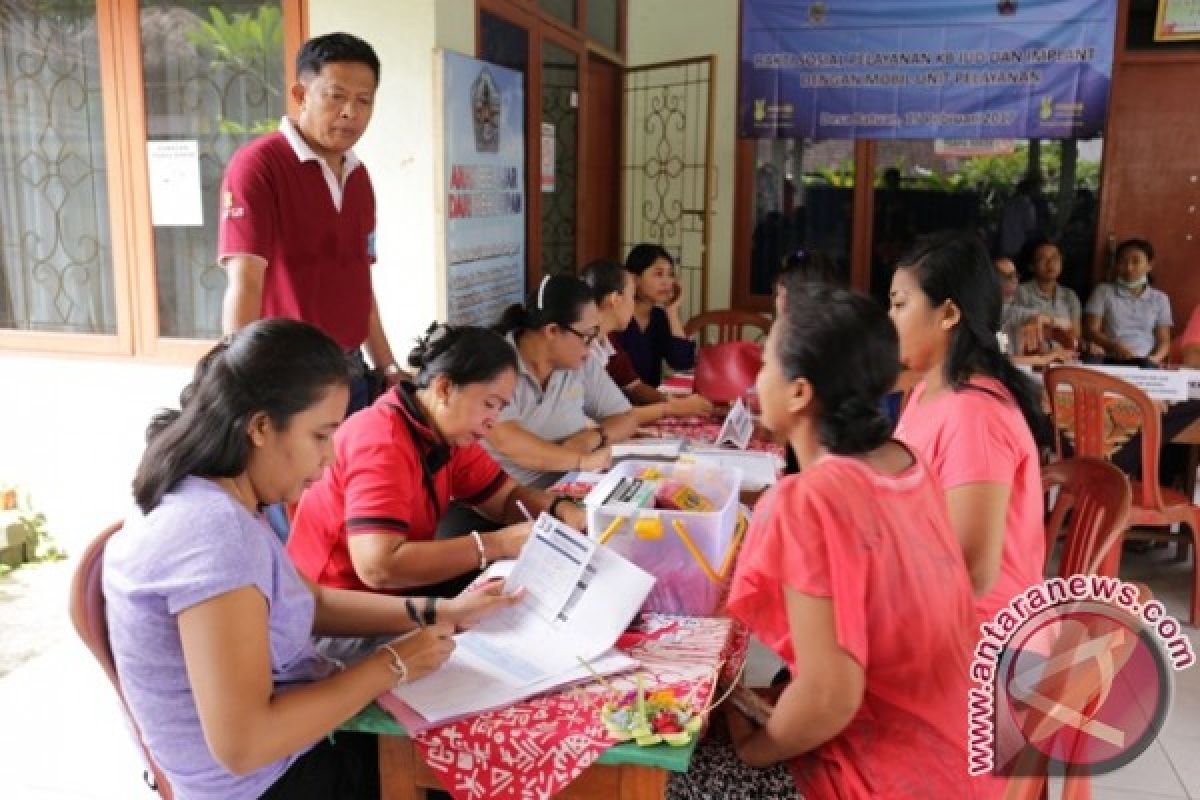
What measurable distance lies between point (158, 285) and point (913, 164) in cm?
396

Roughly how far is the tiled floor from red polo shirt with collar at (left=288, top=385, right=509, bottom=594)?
2.87ft

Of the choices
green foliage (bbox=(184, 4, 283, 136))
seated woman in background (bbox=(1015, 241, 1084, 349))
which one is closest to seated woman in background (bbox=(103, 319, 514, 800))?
green foliage (bbox=(184, 4, 283, 136))

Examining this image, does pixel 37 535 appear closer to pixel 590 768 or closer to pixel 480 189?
pixel 480 189

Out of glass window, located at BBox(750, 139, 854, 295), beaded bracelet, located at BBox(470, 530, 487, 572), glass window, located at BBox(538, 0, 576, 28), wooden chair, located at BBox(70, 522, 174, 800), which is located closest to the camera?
wooden chair, located at BBox(70, 522, 174, 800)

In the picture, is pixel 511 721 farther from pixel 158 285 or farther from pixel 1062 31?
pixel 1062 31

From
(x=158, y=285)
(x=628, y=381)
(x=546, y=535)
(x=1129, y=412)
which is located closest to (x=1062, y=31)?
(x=1129, y=412)

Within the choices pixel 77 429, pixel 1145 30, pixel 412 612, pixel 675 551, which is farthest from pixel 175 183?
pixel 1145 30

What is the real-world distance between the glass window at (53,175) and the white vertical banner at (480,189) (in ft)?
3.90

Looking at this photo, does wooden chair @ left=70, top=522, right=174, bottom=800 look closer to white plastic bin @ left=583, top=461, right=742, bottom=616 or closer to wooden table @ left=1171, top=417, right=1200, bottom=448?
white plastic bin @ left=583, top=461, right=742, bottom=616

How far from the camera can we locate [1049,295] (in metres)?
5.11

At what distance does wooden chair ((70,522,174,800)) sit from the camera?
4.22ft

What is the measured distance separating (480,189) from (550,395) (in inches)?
42.4

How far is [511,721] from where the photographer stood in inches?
50.1

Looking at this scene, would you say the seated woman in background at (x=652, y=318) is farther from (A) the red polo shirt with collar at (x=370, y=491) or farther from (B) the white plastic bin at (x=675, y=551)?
(B) the white plastic bin at (x=675, y=551)
